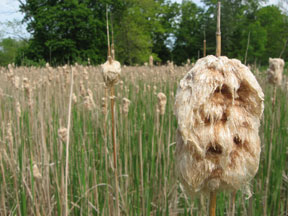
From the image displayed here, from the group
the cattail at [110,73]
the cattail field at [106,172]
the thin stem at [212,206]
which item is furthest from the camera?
the cattail field at [106,172]

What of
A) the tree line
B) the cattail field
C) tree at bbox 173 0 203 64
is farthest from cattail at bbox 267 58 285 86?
tree at bbox 173 0 203 64

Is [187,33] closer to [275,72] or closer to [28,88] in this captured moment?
[275,72]

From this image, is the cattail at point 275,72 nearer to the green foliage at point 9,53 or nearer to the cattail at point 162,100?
the cattail at point 162,100

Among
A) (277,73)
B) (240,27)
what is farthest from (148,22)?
(277,73)

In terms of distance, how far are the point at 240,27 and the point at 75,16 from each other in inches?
652

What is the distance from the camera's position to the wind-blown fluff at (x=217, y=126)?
1.61ft

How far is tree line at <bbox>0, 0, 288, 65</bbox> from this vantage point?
17078 mm

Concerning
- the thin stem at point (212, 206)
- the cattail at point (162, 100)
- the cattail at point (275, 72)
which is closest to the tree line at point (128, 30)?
the cattail at point (275, 72)

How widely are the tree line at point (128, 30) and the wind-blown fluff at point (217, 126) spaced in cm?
1017

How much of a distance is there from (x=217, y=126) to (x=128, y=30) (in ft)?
73.4

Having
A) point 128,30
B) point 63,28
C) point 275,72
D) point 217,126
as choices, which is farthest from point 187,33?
point 217,126

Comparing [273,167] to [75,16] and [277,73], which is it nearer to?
[277,73]

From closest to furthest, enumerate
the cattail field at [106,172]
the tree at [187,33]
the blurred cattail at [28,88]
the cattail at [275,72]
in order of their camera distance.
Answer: the cattail field at [106,172]
the blurred cattail at [28,88]
the cattail at [275,72]
the tree at [187,33]

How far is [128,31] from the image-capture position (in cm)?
2170
